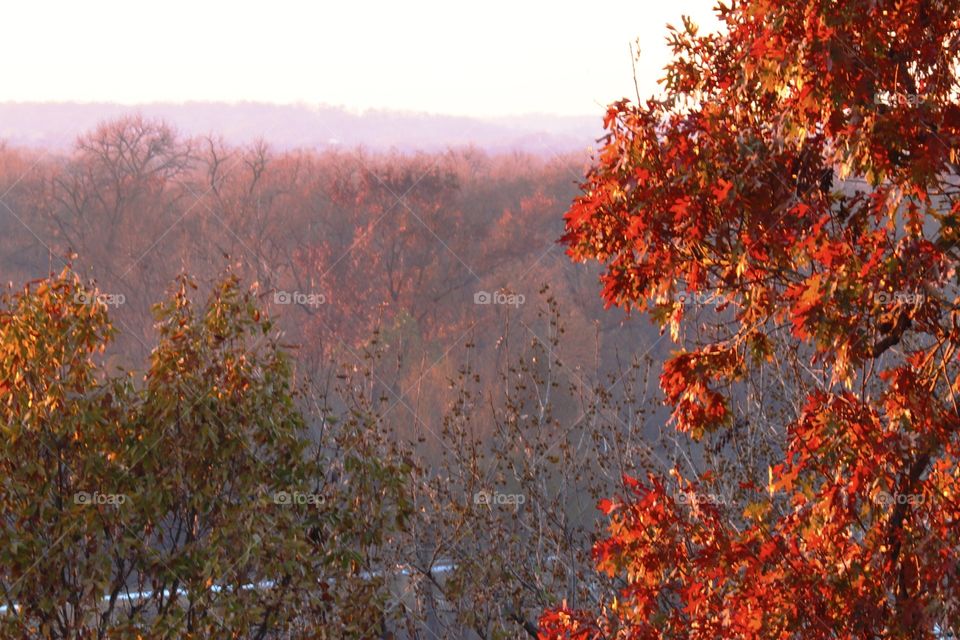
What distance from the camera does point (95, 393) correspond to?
6145mm

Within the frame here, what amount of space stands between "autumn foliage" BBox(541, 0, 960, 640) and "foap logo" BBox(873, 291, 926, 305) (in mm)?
11

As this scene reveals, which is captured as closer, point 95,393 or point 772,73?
point 772,73

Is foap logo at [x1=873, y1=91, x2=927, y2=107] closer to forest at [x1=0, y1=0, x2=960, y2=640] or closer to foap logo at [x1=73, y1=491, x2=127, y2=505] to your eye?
forest at [x1=0, y1=0, x2=960, y2=640]

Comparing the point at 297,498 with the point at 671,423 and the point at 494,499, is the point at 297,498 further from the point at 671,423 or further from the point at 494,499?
the point at 494,499

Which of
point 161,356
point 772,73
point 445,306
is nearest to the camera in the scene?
point 772,73

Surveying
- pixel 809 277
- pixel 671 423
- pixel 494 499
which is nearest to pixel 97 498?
pixel 671 423

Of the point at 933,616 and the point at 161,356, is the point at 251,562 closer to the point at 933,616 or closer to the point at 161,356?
the point at 161,356

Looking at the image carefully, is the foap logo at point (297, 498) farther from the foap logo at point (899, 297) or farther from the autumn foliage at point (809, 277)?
the foap logo at point (899, 297)

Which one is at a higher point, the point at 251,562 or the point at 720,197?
the point at 720,197

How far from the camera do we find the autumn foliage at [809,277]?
3928 mm

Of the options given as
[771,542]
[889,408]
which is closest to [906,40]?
[889,408]

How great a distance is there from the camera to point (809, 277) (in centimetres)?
430

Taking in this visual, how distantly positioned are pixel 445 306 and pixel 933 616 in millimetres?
41722

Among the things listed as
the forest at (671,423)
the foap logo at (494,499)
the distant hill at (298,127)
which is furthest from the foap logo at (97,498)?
the distant hill at (298,127)
